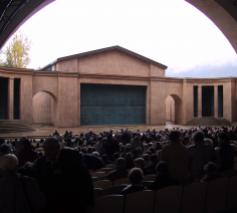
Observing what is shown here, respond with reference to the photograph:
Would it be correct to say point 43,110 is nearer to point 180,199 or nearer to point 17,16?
point 17,16

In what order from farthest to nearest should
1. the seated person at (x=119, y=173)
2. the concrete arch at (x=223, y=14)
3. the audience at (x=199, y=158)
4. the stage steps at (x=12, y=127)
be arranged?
Answer: the stage steps at (x=12, y=127) < the concrete arch at (x=223, y=14) < the audience at (x=199, y=158) < the seated person at (x=119, y=173)

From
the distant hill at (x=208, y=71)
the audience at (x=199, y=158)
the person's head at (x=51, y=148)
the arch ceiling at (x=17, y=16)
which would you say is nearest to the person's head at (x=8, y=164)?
the person's head at (x=51, y=148)

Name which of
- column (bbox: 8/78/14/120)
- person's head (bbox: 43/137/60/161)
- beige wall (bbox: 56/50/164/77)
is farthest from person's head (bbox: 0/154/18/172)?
beige wall (bbox: 56/50/164/77)

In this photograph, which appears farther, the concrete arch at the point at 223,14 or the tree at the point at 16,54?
the tree at the point at 16,54

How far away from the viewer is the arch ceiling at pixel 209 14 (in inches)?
413

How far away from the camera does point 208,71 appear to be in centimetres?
17950

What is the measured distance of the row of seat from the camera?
4.42 metres

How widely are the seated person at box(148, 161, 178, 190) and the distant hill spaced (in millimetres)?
165980

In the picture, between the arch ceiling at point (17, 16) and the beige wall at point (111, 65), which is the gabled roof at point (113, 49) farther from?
the arch ceiling at point (17, 16)

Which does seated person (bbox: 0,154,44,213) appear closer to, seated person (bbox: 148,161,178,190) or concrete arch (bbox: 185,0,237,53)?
seated person (bbox: 148,161,178,190)

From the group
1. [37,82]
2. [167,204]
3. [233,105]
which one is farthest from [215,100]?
[167,204]

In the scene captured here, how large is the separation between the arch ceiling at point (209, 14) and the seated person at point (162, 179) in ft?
21.2

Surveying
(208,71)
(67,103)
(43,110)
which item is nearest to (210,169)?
(67,103)

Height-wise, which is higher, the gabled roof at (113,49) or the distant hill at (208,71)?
the distant hill at (208,71)
